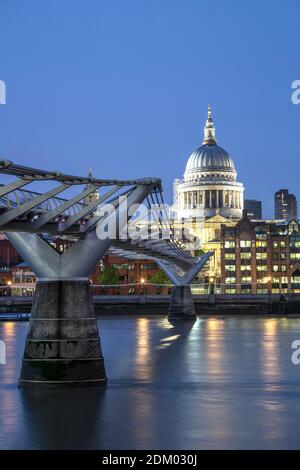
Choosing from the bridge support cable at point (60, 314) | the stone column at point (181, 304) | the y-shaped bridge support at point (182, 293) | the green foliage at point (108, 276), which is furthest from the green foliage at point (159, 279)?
the bridge support cable at point (60, 314)

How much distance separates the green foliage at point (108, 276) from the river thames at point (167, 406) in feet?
371

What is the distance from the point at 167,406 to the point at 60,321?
5.66 meters

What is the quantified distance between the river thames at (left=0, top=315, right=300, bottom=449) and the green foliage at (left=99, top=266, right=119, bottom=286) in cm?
11311

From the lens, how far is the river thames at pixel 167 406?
30859 mm

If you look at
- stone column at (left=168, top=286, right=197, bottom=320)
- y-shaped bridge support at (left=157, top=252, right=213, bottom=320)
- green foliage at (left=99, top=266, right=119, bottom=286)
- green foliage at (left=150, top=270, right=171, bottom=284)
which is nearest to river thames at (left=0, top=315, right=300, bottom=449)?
y-shaped bridge support at (left=157, top=252, right=213, bottom=320)

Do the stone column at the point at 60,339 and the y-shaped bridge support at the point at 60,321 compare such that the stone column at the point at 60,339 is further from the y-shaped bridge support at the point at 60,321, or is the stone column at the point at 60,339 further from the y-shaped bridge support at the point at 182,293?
the y-shaped bridge support at the point at 182,293

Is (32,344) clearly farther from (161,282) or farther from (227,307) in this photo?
(161,282)

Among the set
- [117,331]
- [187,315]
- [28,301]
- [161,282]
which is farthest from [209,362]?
[161,282]

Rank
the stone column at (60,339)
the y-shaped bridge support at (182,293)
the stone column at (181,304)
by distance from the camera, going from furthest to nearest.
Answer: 1. the stone column at (181,304)
2. the y-shaped bridge support at (182,293)
3. the stone column at (60,339)

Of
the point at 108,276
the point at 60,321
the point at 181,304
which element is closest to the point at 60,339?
the point at 60,321

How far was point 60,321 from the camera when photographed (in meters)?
40.0

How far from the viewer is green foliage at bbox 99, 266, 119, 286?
17650 centimetres

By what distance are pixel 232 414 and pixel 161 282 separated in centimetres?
14471

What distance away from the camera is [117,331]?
9150 centimetres
